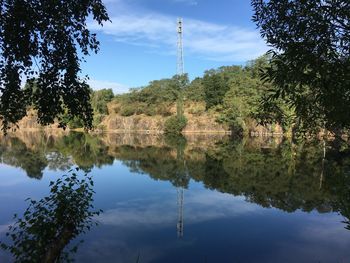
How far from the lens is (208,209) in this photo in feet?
72.0

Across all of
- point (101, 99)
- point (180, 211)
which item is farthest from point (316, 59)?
point (101, 99)

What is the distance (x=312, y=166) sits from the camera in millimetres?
37688

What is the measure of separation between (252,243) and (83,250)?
6.66m

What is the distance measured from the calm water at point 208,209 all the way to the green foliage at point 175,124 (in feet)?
242

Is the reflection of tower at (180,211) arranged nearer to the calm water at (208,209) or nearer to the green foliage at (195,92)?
the calm water at (208,209)

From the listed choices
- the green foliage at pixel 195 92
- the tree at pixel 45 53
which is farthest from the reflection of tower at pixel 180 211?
the green foliage at pixel 195 92

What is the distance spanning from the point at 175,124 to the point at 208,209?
3683 inches

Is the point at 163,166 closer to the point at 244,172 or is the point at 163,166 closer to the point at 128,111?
the point at 244,172

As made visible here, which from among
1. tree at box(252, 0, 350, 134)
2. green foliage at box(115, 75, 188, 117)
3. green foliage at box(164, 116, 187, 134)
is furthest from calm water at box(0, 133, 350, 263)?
green foliage at box(115, 75, 188, 117)

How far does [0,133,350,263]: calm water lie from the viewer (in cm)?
1441

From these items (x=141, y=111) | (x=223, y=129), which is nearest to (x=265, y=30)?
(x=223, y=129)

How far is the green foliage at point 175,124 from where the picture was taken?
378 feet

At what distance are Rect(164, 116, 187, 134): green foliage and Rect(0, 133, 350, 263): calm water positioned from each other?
73.7 meters

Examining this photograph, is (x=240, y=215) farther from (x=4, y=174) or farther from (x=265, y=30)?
(x=4, y=174)
